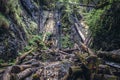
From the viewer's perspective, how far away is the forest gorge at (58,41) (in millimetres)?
6805

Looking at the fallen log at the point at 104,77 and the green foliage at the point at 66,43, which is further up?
the green foliage at the point at 66,43

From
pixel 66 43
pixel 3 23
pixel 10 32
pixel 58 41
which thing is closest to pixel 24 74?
pixel 3 23

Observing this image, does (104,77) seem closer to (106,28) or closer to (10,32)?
(106,28)

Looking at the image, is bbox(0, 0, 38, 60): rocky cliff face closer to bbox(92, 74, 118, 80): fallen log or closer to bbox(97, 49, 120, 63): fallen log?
bbox(97, 49, 120, 63): fallen log

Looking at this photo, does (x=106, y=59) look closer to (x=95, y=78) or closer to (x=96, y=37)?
(x=95, y=78)

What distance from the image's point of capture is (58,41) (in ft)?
51.2

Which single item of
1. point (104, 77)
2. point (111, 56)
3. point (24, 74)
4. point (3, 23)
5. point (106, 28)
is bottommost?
point (104, 77)

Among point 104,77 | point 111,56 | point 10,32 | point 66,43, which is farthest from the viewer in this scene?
point 66,43

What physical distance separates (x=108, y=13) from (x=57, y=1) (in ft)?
35.1

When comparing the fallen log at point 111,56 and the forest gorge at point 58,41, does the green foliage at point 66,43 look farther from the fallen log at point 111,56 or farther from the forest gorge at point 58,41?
the fallen log at point 111,56

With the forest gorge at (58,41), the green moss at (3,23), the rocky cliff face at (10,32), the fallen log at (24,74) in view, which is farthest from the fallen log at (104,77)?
the green moss at (3,23)

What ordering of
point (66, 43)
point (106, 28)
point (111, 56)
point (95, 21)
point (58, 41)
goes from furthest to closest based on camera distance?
1. point (66, 43)
2. point (58, 41)
3. point (95, 21)
4. point (106, 28)
5. point (111, 56)

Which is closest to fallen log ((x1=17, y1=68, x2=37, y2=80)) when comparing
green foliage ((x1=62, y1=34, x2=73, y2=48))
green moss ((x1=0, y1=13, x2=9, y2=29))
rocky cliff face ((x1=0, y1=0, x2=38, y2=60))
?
rocky cliff face ((x1=0, y1=0, x2=38, y2=60))

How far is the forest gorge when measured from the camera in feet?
22.3
